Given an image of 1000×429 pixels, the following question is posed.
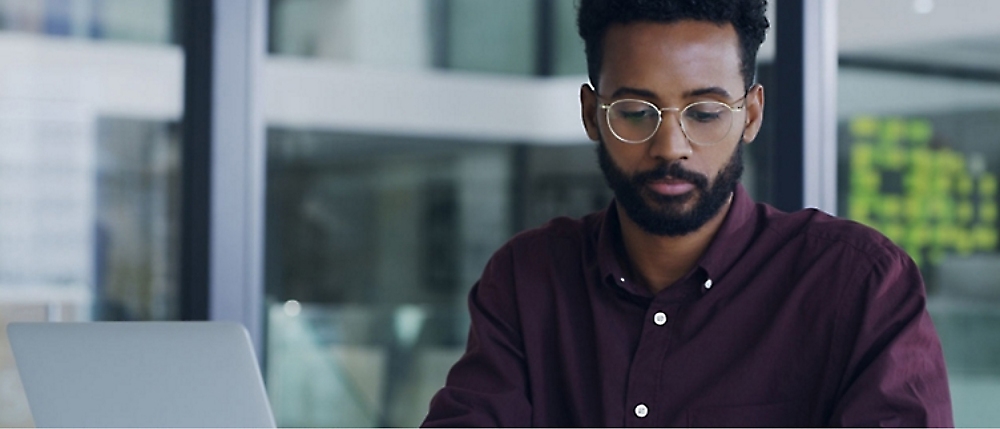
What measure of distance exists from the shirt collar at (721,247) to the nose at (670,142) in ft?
0.42

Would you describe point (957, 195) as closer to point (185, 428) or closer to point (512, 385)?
point (512, 385)

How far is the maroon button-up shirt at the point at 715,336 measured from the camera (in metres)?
1.32

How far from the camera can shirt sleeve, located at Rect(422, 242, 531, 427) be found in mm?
1473

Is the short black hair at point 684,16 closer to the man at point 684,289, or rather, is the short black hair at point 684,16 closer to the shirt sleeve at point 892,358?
the man at point 684,289

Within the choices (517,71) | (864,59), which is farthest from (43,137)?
(864,59)

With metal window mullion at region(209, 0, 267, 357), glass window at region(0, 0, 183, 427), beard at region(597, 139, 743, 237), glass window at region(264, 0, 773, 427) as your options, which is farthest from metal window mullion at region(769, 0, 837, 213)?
glass window at region(264, 0, 773, 427)

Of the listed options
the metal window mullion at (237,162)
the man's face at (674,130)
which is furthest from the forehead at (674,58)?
the metal window mullion at (237,162)

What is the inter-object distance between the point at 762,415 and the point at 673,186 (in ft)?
0.96

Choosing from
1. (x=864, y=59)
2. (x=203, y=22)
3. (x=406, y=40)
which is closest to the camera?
(x=203, y=22)

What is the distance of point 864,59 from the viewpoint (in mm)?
3305

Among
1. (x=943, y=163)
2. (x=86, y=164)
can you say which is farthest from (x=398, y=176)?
(x=943, y=163)

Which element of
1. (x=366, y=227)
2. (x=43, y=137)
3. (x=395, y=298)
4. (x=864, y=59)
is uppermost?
(x=864, y=59)

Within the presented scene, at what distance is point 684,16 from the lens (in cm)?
148

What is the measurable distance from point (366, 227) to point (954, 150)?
6.95 ft
